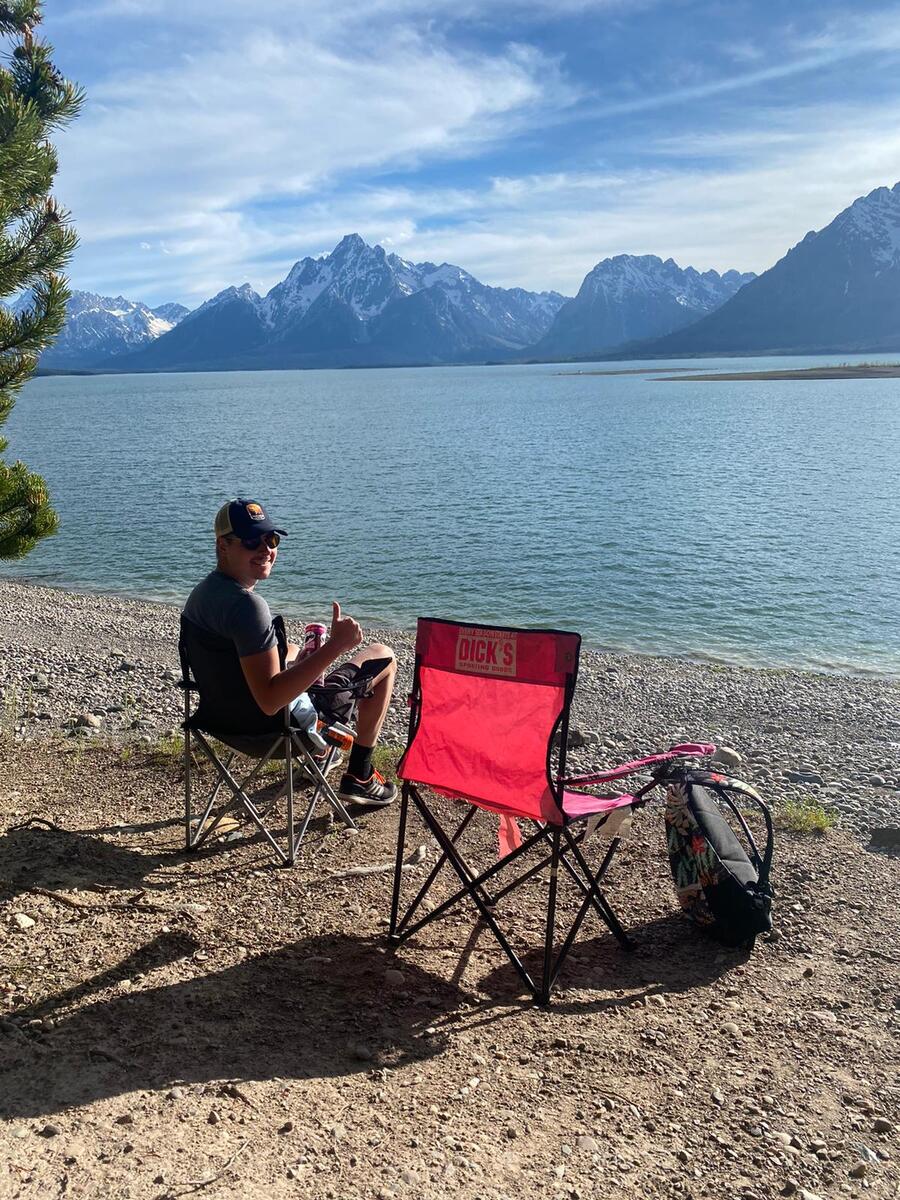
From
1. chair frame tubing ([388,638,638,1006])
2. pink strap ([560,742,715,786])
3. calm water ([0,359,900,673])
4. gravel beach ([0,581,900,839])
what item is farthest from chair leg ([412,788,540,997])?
calm water ([0,359,900,673])

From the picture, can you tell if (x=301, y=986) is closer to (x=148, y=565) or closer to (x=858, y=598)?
(x=858, y=598)

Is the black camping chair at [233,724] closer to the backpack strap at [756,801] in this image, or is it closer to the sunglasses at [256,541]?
the sunglasses at [256,541]

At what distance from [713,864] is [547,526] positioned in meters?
26.3

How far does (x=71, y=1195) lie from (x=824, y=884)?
4.56m

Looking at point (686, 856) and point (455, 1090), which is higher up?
point (686, 856)

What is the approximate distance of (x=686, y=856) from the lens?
16.8 feet

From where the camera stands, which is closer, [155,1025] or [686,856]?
[155,1025]

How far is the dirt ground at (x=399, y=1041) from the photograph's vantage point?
3.18 metres

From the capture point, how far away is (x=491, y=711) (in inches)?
182

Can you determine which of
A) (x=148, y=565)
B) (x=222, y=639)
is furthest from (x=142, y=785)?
(x=148, y=565)

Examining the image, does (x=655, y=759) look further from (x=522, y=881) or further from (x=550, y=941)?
(x=550, y=941)

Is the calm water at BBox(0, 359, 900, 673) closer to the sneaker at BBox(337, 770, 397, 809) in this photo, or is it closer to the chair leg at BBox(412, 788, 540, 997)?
the sneaker at BBox(337, 770, 397, 809)

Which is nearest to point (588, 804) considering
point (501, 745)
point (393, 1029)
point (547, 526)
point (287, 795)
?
point (501, 745)

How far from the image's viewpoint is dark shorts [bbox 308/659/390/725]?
630 centimetres
